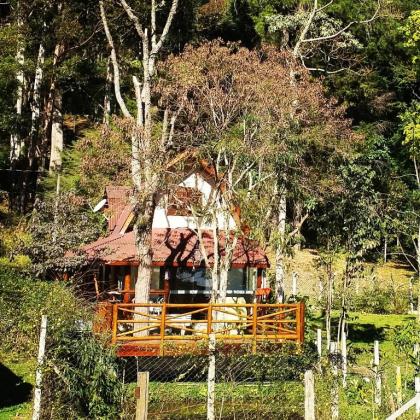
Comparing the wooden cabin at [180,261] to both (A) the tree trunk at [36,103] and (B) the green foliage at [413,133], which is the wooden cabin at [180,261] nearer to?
(B) the green foliage at [413,133]

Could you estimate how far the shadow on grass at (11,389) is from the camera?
38.2 feet

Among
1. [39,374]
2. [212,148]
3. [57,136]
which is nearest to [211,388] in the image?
[39,374]

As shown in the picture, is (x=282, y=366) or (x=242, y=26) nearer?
(x=282, y=366)

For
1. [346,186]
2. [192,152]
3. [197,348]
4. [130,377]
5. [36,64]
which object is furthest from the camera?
[36,64]

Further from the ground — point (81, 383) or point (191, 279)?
point (191, 279)

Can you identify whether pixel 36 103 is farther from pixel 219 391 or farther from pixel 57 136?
pixel 219 391

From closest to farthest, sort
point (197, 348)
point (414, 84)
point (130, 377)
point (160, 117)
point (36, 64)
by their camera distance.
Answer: point (197, 348)
point (130, 377)
point (160, 117)
point (36, 64)
point (414, 84)

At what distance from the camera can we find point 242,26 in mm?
37281

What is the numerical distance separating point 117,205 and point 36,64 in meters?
8.95

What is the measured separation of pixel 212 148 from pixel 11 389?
795 cm

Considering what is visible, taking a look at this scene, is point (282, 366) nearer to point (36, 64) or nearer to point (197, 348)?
point (197, 348)

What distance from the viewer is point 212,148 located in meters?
17.4

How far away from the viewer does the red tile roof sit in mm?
18234

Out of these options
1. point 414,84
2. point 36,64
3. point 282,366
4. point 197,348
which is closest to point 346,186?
point 197,348
